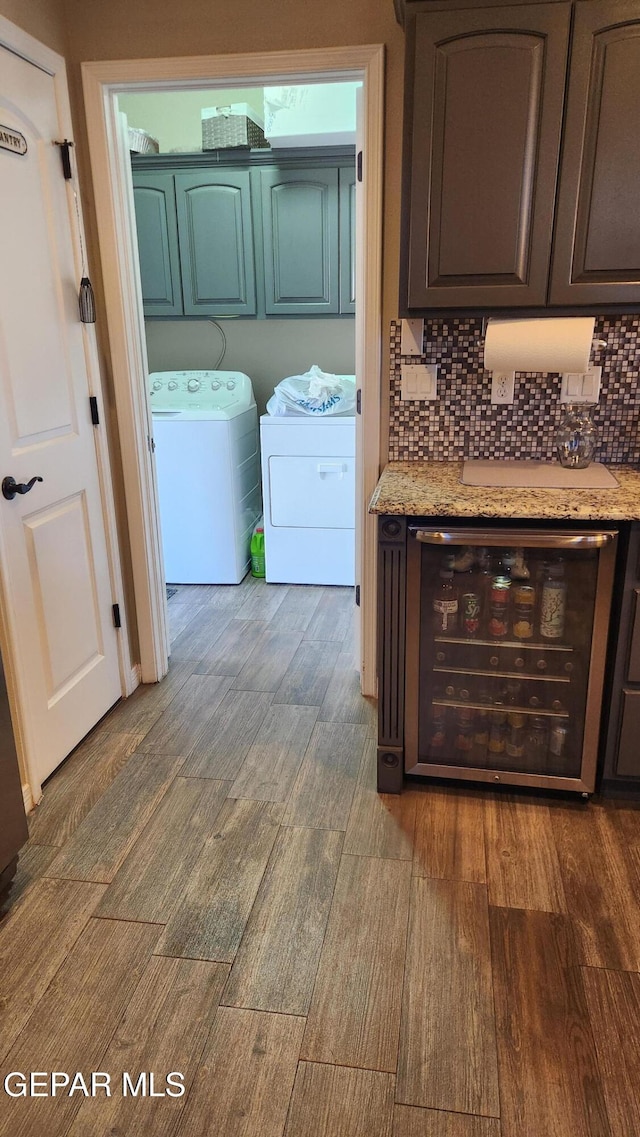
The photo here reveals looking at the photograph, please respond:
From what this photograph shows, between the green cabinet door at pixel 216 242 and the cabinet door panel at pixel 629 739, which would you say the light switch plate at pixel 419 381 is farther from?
the green cabinet door at pixel 216 242

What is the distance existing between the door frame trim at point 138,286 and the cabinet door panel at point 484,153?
0.37m

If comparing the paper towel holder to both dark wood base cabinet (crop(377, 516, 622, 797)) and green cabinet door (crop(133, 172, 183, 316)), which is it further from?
green cabinet door (crop(133, 172, 183, 316))

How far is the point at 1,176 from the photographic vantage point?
199cm

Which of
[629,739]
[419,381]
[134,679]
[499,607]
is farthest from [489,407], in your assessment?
[134,679]

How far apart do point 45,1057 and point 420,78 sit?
2.41m

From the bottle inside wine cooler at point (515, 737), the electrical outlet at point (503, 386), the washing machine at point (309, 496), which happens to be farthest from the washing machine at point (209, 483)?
the bottle inside wine cooler at point (515, 737)

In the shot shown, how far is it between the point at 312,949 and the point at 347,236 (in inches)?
133

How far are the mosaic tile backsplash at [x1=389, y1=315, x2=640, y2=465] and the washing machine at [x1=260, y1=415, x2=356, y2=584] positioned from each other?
121 centimetres

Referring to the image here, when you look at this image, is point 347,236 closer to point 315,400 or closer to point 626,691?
point 315,400

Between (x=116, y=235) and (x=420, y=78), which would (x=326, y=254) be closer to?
(x=116, y=235)

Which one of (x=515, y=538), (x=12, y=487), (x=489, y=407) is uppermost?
(x=489, y=407)

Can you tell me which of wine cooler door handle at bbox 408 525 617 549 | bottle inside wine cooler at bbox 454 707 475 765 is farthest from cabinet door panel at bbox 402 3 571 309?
bottle inside wine cooler at bbox 454 707 475 765

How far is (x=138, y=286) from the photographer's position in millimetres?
2701

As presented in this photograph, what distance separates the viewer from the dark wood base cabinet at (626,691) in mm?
1956
